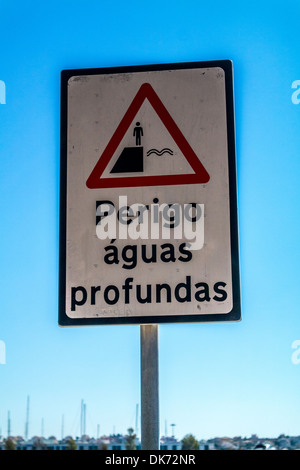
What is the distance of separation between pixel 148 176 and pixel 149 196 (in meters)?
0.07

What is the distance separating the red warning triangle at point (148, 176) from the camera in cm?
272

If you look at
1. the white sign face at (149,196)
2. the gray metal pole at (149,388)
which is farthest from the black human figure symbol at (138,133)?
the gray metal pole at (149,388)

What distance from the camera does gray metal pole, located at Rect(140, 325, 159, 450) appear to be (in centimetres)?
250

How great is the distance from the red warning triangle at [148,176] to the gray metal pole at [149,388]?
1.61ft

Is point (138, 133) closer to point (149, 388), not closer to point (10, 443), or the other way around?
point (149, 388)

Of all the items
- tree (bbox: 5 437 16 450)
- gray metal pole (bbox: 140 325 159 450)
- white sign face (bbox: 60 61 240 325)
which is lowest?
tree (bbox: 5 437 16 450)

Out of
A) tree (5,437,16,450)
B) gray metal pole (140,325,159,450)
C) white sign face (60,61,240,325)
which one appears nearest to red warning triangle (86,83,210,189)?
white sign face (60,61,240,325)

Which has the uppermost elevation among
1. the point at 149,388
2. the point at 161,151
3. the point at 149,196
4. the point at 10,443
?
the point at 161,151

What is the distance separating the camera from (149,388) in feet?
8.39

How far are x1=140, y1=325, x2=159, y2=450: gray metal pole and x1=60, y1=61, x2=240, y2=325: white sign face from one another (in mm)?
61

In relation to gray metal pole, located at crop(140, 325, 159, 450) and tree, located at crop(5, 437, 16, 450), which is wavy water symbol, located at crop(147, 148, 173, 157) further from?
tree, located at crop(5, 437, 16, 450)

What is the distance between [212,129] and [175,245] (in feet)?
1.42

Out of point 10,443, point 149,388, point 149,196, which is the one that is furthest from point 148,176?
point 10,443
